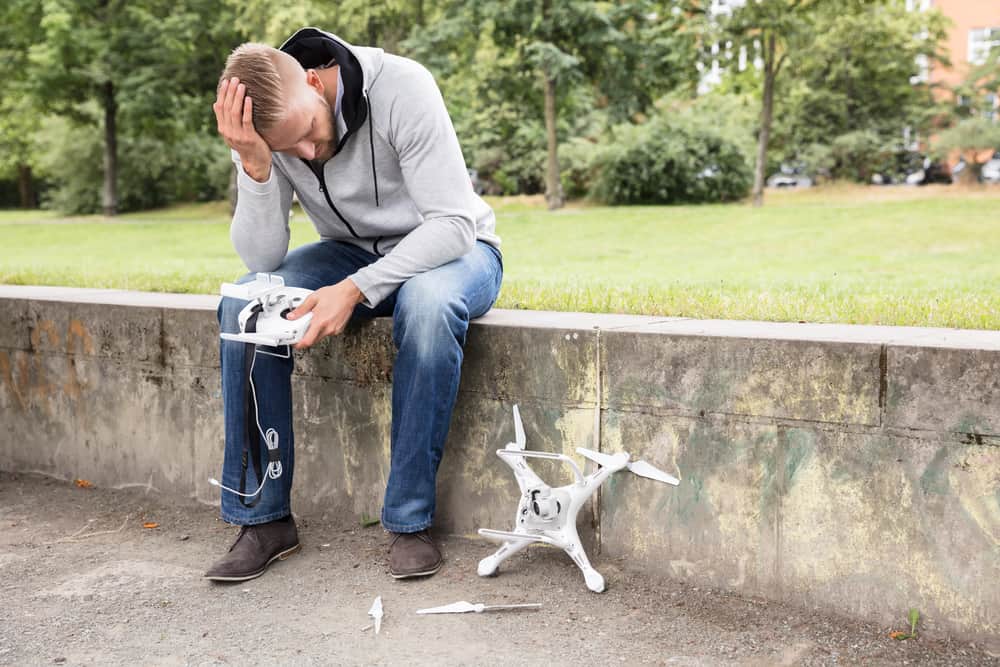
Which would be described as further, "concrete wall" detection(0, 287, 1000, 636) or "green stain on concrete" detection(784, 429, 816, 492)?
"green stain on concrete" detection(784, 429, 816, 492)

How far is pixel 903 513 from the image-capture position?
2.69 meters

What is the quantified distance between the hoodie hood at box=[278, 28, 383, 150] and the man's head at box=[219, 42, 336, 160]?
72mm

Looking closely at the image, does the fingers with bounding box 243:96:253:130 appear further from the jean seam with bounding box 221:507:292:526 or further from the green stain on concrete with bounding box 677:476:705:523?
the green stain on concrete with bounding box 677:476:705:523

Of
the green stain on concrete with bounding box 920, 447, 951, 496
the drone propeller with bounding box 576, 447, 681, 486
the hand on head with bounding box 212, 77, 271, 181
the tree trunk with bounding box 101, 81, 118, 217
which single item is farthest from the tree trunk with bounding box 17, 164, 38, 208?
the green stain on concrete with bounding box 920, 447, 951, 496

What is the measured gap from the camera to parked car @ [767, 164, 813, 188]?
25.7 meters

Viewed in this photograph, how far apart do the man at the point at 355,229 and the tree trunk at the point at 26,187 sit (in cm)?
4111

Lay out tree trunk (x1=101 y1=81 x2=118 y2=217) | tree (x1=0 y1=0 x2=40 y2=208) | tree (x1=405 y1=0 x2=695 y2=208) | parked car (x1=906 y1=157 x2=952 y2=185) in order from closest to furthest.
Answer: tree (x1=405 y1=0 x2=695 y2=208) < tree (x1=0 y1=0 x2=40 y2=208) < tree trunk (x1=101 y1=81 x2=118 y2=217) < parked car (x1=906 y1=157 x2=952 y2=185)

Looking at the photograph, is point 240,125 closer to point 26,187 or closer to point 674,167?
point 674,167

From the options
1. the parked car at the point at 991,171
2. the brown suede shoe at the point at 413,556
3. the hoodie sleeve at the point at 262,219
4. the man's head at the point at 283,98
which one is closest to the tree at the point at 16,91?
the parked car at the point at 991,171

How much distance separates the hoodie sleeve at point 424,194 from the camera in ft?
10.3

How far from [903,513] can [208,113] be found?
73.1 ft

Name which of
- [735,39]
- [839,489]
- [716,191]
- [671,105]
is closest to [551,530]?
[839,489]

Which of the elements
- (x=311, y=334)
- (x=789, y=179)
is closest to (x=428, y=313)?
(x=311, y=334)

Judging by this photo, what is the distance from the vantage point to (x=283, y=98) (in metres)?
2.98
